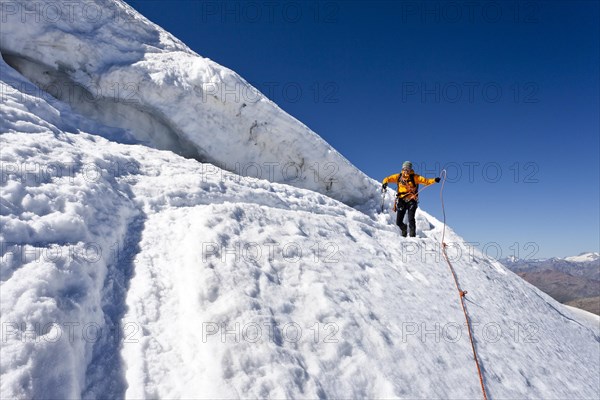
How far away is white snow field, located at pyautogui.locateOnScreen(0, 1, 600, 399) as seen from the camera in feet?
12.1

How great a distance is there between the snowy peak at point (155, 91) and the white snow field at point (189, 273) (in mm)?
55

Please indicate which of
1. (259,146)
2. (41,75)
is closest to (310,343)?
(259,146)

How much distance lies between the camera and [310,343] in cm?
456

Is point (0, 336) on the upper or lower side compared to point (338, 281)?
lower

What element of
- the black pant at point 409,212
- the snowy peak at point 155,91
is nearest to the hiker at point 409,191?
the black pant at point 409,212

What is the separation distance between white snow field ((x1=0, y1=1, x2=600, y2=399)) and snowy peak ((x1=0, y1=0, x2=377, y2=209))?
55 mm

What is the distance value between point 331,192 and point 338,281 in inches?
287

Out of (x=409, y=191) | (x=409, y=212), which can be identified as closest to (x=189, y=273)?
(x=409, y=191)

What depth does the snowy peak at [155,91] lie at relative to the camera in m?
8.85

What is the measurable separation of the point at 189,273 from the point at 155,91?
688 centimetres

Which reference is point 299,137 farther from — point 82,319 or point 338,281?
point 82,319

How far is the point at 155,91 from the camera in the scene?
32.0 ft

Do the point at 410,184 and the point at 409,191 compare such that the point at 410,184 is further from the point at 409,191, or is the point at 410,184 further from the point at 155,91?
the point at 155,91

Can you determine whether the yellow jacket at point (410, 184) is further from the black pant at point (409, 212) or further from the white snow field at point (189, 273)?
the white snow field at point (189, 273)
